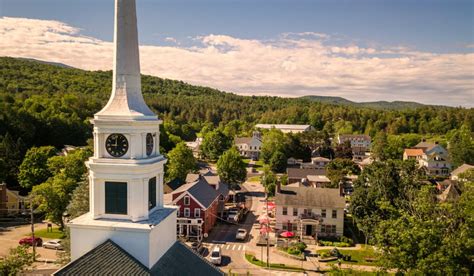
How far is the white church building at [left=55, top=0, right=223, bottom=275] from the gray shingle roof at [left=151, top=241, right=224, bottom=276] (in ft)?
0.19

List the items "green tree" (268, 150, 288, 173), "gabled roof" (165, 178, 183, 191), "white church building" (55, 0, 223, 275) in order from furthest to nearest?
"green tree" (268, 150, 288, 173), "gabled roof" (165, 178, 183, 191), "white church building" (55, 0, 223, 275)

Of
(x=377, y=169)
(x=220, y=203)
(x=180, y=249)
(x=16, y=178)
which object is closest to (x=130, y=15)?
(x=180, y=249)

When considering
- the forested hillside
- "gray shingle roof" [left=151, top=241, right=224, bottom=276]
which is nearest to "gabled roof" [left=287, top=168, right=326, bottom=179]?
the forested hillside

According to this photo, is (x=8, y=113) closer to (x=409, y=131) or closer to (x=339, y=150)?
(x=339, y=150)

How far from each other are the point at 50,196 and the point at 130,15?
34758 millimetres

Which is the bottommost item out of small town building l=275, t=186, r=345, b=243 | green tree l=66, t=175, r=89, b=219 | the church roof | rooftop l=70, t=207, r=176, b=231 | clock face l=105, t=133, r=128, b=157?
small town building l=275, t=186, r=345, b=243

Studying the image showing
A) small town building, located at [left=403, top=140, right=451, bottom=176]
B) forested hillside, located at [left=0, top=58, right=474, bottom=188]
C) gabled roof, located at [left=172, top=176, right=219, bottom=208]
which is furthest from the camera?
small town building, located at [left=403, top=140, right=451, bottom=176]

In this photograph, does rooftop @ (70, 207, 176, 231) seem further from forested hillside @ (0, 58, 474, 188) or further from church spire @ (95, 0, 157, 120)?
forested hillside @ (0, 58, 474, 188)

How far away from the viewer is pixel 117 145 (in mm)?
14711

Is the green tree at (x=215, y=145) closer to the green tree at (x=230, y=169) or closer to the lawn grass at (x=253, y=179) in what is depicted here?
the lawn grass at (x=253, y=179)

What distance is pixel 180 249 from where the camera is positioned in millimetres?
16859

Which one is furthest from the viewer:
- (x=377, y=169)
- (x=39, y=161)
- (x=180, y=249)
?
(x=39, y=161)

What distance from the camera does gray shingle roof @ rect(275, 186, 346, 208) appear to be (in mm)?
48375

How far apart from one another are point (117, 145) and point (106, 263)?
15.2ft
